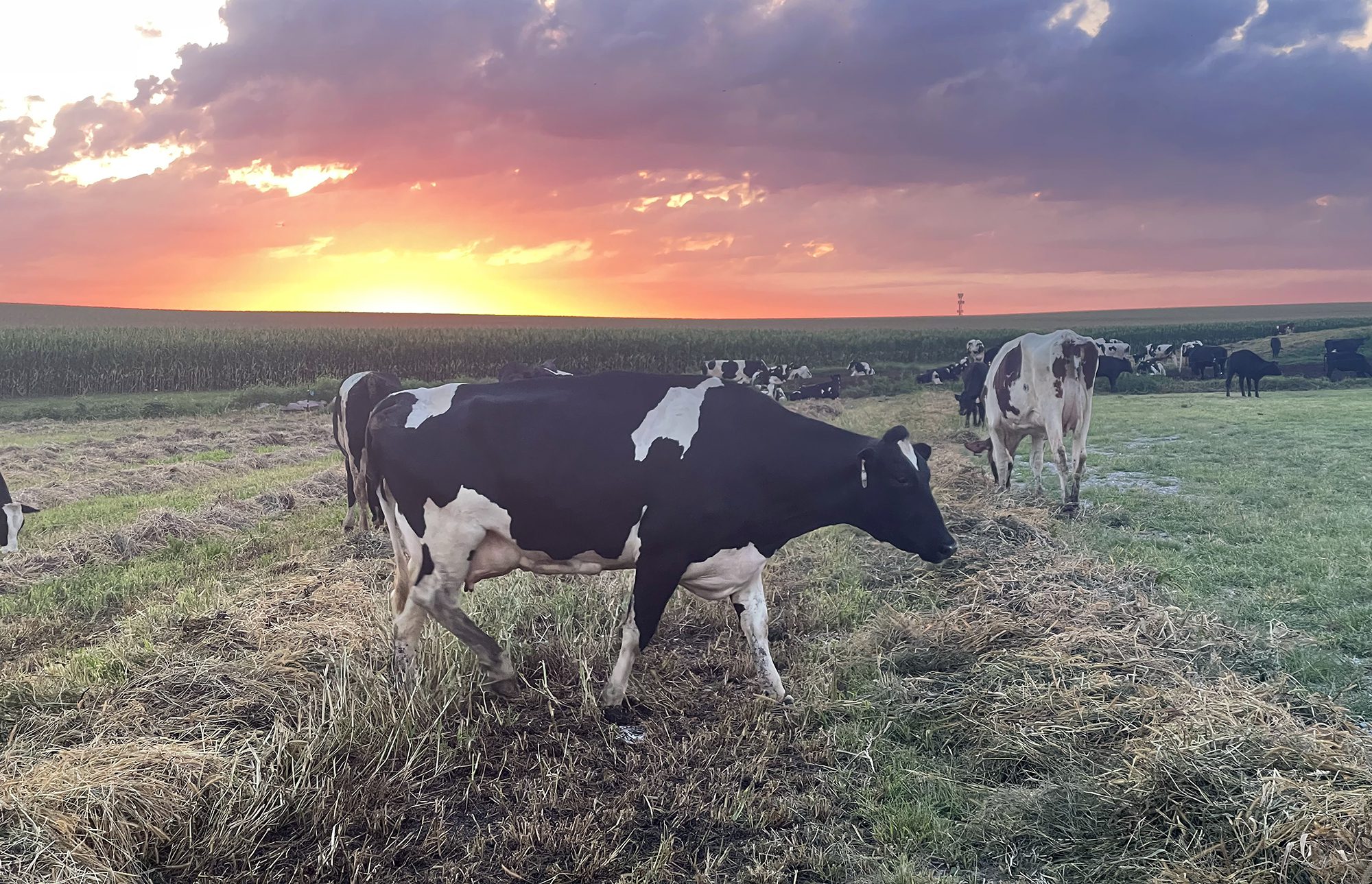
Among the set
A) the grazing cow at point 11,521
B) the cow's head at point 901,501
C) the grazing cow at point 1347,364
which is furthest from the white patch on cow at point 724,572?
the grazing cow at point 1347,364

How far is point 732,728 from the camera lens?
14.9ft

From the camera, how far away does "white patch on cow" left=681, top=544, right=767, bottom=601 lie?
4.90m

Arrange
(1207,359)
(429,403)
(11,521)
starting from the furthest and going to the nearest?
(1207,359) < (11,521) < (429,403)

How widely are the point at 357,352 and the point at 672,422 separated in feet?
121

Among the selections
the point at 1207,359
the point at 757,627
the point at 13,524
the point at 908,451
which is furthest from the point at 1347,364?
the point at 13,524

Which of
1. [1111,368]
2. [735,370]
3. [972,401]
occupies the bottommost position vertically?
[972,401]

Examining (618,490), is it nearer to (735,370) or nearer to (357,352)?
(735,370)

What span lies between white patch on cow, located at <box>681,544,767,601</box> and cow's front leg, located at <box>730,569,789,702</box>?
98 mm

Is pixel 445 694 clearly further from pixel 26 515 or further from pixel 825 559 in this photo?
pixel 26 515

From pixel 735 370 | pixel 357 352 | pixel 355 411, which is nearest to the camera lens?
pixel 355 411

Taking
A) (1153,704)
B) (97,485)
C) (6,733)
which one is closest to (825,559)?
(1153,704)

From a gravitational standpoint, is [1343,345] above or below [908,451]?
above

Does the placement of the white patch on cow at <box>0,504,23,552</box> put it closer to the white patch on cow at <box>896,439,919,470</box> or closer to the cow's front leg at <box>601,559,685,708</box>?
the cow's front leg at <box>601,559,685,708</box>

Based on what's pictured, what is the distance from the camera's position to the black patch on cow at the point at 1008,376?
11.0 m
